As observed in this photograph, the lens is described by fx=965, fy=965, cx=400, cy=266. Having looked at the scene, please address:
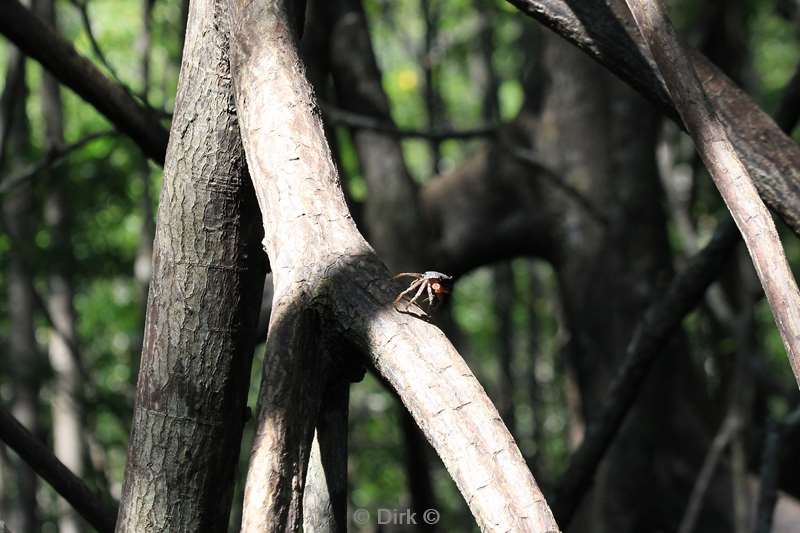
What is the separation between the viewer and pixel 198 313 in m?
1.83

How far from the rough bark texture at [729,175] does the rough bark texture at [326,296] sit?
388 millimetres

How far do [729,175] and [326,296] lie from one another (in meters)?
0.59

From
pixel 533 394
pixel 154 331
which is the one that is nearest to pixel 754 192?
pixel 154 331

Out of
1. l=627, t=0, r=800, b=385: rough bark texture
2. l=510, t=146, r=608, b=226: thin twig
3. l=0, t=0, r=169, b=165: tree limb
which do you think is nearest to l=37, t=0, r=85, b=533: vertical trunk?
l=510, t=146, r=608, b=226: thin twig

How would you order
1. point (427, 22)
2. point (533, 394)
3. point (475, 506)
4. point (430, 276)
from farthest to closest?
point (533, 394), point (427, 22), point (430, 276), point (475, 506)

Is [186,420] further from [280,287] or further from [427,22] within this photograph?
[427,22]

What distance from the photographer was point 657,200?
16.2 feet

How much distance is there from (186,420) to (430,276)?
1.77ft

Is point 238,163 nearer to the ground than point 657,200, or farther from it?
nearer to the ground

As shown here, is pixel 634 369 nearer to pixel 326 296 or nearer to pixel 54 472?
pixel 54 472

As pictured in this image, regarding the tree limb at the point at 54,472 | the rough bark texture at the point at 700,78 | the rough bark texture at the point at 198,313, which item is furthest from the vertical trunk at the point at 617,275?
the rough bark texture at the point at 198,313

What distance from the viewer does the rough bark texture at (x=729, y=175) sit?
1.22 metres

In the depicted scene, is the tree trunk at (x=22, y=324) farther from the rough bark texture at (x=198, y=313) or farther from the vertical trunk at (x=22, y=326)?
the rough bark texture at (x=198, y=313)

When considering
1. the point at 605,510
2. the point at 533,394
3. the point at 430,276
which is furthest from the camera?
the point at 533,394
